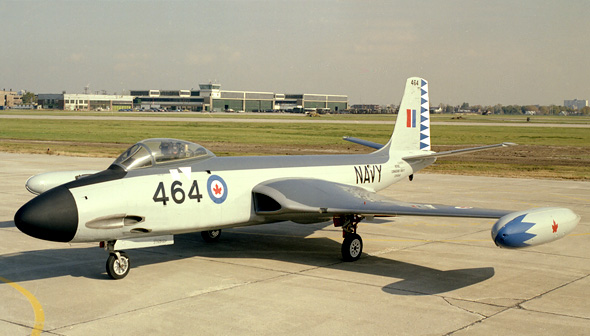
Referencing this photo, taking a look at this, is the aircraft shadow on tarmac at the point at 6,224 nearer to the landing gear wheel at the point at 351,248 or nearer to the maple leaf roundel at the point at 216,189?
the maple leaf roundel at the point at 216,189

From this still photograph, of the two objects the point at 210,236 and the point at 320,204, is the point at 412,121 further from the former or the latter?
the point at 210,236

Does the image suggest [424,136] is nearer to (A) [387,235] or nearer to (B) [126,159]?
(A) [387,235]

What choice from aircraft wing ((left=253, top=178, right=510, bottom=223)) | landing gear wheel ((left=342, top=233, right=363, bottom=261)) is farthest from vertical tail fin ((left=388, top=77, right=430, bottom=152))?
landing gear wheel ((left=342, top=233, right=363, bottom=261))

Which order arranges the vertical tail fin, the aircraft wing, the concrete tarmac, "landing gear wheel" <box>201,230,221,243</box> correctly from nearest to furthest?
the concrete tarmac → the aircraft wing → "landing gear wheel" <box>201,230,221,243</box> → the vertical tail fin

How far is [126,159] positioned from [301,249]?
5547 mm

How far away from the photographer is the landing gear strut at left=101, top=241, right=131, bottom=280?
42.2ft

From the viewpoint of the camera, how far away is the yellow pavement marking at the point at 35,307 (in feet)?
32.4

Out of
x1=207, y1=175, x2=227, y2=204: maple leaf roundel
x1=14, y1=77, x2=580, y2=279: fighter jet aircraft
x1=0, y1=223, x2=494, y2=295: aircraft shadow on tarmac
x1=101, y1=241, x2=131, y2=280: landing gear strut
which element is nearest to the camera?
x1=14, y1=77, x2=580, y2=279: fighter jet aircraft

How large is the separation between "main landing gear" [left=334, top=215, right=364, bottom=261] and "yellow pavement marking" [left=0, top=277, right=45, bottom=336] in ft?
23.1

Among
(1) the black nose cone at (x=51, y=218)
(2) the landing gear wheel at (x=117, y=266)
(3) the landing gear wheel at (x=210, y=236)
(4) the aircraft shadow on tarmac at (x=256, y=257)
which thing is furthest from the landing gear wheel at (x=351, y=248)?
(1) the black nose cone at (x=51, y=218)

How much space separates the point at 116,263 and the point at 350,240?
5.58m

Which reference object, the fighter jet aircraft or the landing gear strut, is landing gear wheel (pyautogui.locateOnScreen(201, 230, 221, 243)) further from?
the landing gear strut

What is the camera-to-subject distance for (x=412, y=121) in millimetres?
20750

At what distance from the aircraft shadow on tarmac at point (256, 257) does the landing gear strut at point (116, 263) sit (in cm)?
37
